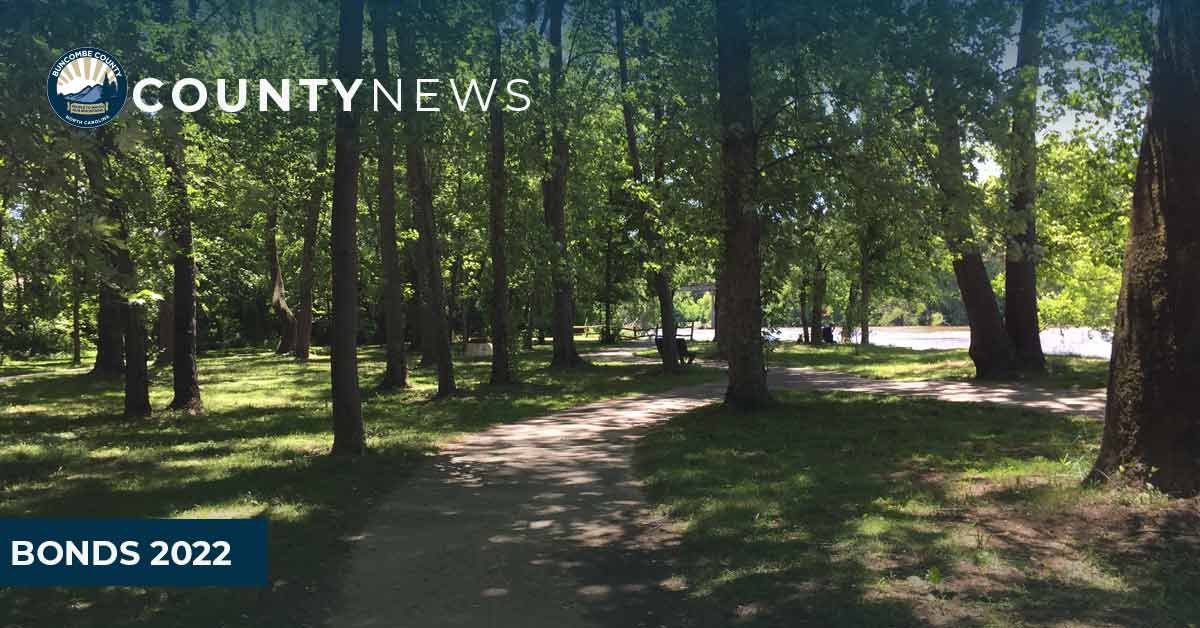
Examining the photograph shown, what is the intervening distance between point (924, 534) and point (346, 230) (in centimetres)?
733

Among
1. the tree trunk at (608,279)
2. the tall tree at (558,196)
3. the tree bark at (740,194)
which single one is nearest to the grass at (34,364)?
the tall tree at (558,196)

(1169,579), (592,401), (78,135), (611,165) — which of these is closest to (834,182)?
(592,401)

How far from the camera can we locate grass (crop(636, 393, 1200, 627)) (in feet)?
16.2

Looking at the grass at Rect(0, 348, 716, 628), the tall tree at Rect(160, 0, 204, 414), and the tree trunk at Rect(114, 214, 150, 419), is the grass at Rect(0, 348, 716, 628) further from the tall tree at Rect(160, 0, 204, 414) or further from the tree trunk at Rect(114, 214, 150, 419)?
the tall tree at Rect(160, 0, 204, 414)

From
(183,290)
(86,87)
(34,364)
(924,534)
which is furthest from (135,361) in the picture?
(34,364)

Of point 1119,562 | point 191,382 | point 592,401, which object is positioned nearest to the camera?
point 1119,562

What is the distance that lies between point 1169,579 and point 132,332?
50.3 ft

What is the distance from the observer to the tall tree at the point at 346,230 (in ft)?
34.0

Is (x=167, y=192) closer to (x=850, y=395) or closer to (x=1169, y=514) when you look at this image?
(x=850, y=395)

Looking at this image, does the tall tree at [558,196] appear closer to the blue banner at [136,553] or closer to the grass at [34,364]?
the blue banner at [136,553]

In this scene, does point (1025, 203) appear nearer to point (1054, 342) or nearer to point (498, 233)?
point (498, 233)

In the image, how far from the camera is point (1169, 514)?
6.35 metres

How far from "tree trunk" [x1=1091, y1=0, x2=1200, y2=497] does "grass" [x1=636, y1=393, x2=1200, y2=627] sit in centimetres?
38

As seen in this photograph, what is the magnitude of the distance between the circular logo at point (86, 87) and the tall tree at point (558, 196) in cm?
1104
